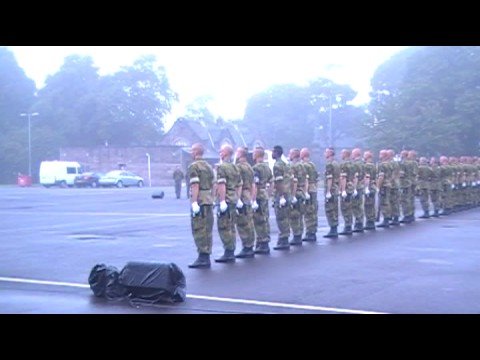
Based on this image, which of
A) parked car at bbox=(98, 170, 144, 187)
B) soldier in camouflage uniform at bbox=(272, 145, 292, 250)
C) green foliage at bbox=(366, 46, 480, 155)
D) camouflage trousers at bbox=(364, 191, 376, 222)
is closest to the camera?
soldier in camouflage uniform at bbox=(272, 145, 292, 250)

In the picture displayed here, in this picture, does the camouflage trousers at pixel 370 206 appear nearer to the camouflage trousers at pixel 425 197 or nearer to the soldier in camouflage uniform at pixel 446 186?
the camouflage trousers at pixel 425 197

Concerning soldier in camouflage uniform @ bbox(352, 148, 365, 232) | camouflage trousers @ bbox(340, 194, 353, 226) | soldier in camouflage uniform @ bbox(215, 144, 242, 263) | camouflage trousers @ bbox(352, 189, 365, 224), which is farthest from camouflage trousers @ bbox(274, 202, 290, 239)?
camouflage trousers @ bbox(352, 189, 365, 224)

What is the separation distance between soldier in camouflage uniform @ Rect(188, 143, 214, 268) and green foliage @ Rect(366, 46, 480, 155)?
39.4m

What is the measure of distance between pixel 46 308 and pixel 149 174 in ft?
215

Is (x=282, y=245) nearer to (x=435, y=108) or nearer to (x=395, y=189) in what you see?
(x=395, y=189)

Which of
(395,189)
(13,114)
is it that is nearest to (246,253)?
(395,189)

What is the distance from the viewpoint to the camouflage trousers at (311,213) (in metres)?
16.3

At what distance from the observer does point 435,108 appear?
2008 inches

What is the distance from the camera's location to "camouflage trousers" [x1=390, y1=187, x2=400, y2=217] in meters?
19.9

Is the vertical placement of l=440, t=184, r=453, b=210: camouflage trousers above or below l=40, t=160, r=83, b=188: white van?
below

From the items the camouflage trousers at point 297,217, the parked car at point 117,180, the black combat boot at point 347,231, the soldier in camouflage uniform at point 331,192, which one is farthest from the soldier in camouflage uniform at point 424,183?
the parked car at point 117,180

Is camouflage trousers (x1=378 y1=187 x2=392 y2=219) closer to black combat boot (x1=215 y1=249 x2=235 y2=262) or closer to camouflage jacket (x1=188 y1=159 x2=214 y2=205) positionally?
black combat boot (x1=215 y1=249 x2=235 y2=262)

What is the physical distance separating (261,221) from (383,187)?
6268 mm
